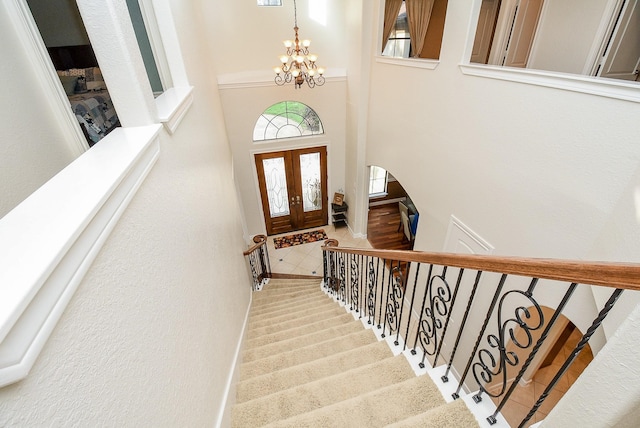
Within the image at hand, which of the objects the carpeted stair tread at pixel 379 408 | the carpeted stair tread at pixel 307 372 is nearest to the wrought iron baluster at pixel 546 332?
the carpeted stair tread at pixel 379 408

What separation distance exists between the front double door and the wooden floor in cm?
133

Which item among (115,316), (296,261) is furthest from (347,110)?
(115,316)

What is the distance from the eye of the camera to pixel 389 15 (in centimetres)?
533


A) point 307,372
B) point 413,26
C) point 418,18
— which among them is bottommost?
point 307,372

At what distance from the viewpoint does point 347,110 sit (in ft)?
21.8

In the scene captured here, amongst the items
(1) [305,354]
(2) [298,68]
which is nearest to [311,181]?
(2) [298,68]

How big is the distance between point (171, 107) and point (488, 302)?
3573 mm

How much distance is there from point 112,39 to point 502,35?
5.42 meters

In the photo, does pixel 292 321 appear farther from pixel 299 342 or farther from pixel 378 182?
pixel 378 182

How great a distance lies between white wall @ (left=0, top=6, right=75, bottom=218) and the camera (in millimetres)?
1168

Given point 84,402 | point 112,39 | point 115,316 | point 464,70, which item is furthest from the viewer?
point 464,70

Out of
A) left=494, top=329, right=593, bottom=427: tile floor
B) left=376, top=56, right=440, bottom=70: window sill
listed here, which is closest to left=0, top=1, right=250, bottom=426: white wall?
left=376, top=56, right=440, bottom=70: window sill

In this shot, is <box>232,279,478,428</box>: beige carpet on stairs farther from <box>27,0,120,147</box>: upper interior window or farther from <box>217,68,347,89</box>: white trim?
<box>217,68,347,89</box>: white trim

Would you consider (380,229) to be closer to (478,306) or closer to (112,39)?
(478,306)
